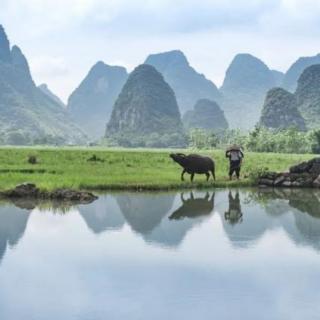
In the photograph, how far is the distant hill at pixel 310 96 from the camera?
96.1 m

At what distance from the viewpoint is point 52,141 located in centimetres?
8888

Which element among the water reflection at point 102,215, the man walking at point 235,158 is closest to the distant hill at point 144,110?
the man walking at point 235,158

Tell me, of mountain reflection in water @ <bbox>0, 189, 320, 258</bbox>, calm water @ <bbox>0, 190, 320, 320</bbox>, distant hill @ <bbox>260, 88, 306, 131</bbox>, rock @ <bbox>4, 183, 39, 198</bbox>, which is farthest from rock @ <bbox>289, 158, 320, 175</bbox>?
distant hill @ <bbox>260, 88, 306, 131</bbox>

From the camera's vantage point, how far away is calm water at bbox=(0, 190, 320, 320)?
5.02 m

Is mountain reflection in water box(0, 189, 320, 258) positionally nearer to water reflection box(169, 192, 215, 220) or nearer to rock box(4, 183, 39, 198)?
water reflection box(169, 192, 215, 220)

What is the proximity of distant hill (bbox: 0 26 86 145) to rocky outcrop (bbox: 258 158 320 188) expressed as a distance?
82.5 metres

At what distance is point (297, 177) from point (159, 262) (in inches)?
416

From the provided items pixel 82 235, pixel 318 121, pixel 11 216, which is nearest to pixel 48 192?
pixel 11 216

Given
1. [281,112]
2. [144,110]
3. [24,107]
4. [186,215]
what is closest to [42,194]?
[186,215]

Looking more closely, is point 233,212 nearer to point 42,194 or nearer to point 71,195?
point 71,195

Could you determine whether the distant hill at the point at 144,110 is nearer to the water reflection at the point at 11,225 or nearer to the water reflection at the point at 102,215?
the water reflection at the point at 102,215

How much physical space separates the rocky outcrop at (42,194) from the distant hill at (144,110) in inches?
3408

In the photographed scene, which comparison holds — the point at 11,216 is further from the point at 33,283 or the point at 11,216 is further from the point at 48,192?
the point at 33,283

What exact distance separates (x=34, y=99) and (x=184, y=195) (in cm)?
14686
